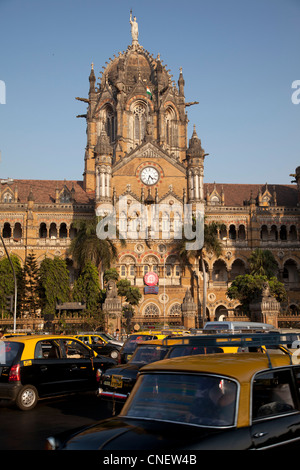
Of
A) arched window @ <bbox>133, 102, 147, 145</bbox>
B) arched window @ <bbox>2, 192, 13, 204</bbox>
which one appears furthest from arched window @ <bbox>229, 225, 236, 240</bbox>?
arched window @ <bbox>2, 192, 13, 204</bbox>

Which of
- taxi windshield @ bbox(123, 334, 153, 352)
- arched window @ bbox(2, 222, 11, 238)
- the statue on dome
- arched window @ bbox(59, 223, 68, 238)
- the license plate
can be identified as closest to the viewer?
the license plate

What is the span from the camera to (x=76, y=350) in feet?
47.6

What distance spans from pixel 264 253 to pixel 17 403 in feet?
152

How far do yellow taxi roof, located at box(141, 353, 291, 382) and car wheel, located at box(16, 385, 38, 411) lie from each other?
6.94 meters

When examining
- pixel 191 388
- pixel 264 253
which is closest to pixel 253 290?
pixel 264 253

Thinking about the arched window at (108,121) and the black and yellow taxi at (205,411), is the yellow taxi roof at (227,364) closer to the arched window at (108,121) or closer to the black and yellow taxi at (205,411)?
the black and yellow taxi at (205,411)

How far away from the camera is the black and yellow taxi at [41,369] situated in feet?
38.5

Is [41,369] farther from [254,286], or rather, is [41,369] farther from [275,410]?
[254,286]

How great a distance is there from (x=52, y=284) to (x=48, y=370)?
116ft

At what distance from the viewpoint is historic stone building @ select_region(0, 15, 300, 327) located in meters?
55.2

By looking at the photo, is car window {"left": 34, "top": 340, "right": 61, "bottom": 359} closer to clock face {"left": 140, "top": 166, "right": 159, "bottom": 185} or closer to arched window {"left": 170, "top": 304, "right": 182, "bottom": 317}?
arched window {"left": 170, "top": 304, "right": 182, "bottom": 317}

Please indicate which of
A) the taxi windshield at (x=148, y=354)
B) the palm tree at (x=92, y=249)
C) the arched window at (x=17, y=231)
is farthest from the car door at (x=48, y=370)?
the arched window at (x=17, y=231)

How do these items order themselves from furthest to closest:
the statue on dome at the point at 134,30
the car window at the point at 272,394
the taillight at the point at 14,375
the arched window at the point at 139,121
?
the statue on dome at the point at 134,30 < the arched window at the point at 139,121 < the taillight at the point at 14,375 < the car window at the point at 272,394

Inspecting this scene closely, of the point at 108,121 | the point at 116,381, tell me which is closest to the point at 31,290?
the point at 108,121
